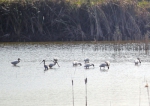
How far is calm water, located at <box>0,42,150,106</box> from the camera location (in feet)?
64.7

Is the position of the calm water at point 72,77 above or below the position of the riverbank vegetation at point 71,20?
below

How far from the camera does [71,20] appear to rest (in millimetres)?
50062

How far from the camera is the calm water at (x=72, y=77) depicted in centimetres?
1972

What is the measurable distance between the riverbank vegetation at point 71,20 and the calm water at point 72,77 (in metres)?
4.58

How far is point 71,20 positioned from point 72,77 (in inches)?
967

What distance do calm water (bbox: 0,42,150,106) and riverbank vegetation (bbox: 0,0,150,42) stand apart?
4.58 m

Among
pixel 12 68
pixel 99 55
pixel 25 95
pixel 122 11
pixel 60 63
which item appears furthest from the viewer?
pixel 122 11

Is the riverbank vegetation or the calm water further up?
the riverbank vegetation

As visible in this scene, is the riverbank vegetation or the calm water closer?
the calm water

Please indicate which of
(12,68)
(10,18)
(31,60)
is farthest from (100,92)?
(10,18)

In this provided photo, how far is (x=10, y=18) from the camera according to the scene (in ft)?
162

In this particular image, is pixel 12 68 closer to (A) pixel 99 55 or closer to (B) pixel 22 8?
(A) pixel 99 55

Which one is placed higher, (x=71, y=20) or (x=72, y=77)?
(x=71, y=20)

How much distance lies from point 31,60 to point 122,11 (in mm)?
18405
